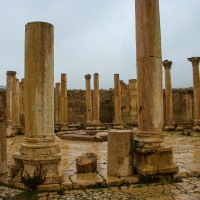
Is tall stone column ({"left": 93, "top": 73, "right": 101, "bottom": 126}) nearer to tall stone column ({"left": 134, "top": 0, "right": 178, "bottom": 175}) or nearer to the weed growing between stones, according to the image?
tall stone column ({"left": 134, "top": 0, "right": 178, "bottom": 175})

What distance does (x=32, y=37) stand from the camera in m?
5.45

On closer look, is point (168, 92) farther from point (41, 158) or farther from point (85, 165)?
point (41, 158)

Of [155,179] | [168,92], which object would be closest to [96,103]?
[168,92]

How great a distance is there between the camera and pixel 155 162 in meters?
5.69

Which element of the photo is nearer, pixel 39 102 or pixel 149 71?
pixel 39 102

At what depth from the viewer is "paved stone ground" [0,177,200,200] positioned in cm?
456

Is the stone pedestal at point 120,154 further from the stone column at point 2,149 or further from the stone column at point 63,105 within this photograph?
the stone column at point 63,105

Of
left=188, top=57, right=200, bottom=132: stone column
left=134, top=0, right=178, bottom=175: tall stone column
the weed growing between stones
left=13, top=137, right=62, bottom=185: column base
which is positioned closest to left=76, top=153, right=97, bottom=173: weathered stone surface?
left=13, top=137, right=62, bottom=185: column base

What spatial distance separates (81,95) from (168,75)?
12.8 metres

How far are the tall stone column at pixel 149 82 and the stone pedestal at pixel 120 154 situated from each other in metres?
0.21

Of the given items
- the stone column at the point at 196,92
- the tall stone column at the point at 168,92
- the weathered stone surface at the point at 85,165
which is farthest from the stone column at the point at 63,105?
the weathered stone surface at the point at 85,165

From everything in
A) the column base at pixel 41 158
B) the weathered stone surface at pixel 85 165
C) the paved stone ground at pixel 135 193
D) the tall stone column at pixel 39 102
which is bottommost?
the paved stone ground at pixel 135 193

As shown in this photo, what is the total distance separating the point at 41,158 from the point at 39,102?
1123mm

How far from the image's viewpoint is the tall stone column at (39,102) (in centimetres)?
525
